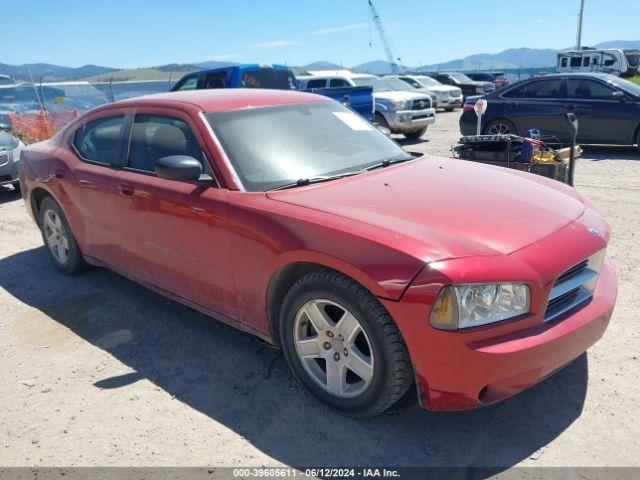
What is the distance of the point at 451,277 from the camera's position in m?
2.25

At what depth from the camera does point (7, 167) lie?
822 centimetres

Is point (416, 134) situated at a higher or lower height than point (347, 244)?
lower

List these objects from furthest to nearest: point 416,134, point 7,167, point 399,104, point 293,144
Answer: point 416,134 < point 399,104 < point 7,167 < point 293,144

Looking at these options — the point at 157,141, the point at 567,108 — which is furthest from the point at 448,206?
the point at 567,108

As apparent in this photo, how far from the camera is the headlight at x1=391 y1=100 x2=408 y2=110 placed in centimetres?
1249

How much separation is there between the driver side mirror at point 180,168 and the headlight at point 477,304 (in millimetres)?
1644

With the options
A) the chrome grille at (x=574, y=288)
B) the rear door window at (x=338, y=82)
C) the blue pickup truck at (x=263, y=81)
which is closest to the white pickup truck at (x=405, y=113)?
the blue pickup truck at (x=263, y=81)

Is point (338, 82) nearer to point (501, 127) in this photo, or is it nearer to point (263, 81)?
point (263, 81)

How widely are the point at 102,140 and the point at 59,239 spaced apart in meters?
1.21

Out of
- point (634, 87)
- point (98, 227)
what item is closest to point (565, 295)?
point (98, 227)

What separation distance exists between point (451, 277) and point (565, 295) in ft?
2.40

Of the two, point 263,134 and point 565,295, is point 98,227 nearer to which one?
point 263,134

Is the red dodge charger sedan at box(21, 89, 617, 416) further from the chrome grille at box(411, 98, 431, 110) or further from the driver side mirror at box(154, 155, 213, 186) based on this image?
the chrome grille at box(411, 98, 431, 110)

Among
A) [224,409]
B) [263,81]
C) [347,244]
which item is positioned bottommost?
[224,409]
